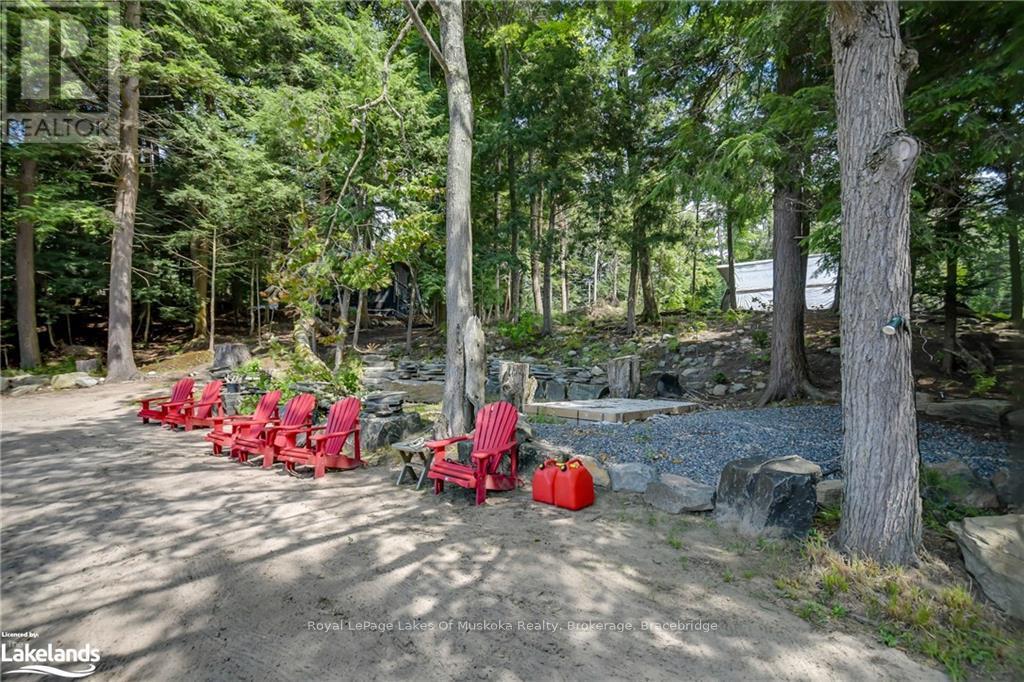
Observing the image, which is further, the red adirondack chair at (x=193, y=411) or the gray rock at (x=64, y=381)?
the gray rock at (x=64, y=381)

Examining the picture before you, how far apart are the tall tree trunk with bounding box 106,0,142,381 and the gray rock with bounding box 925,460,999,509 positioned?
15.3 meters

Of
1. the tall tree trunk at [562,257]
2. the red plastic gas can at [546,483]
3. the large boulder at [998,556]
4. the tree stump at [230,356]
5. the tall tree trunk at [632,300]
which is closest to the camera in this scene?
the large boulder at [998,556]

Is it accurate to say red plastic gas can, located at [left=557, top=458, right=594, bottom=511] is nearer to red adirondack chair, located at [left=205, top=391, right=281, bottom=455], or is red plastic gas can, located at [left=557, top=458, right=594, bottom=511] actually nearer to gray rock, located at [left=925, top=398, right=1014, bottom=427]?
red adirondack chair, located at [left=205, top=391, right=281, bottom=455]

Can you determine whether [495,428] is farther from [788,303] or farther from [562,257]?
[562,257]

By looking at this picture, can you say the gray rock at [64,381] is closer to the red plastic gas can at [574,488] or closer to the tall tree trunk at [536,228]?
the tall tree trunk at [536,228]

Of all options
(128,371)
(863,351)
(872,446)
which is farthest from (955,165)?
(128,371)

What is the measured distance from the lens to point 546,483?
4.00 meters

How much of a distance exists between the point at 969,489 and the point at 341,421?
18.0 feet

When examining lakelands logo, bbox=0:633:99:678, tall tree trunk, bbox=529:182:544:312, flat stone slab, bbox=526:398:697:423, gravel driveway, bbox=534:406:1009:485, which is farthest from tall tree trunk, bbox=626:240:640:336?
lakelands logo, bbox=0:633:99:678

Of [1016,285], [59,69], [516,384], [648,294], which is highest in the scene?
[59,69]

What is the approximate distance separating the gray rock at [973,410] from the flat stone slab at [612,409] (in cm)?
287

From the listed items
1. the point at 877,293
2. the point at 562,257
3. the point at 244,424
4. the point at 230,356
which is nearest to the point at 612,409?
the point at 877,293

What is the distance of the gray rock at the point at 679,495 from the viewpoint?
3.67 meters

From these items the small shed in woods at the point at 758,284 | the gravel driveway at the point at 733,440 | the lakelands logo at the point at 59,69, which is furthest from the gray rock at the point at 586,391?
the lakelands logo at the point at 59,69
